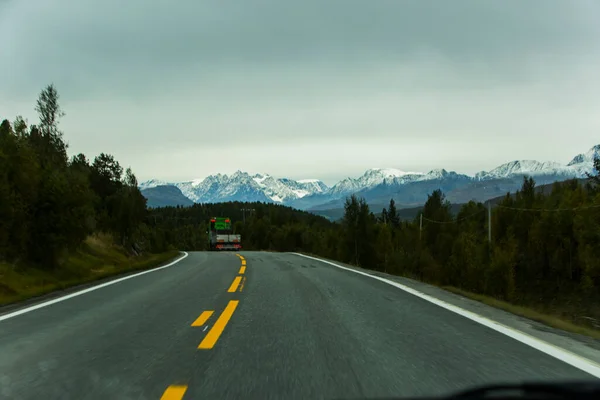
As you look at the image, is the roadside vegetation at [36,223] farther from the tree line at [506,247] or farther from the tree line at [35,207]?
the tree line at [506,247]

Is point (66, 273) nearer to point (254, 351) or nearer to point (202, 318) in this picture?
point (202, 318)

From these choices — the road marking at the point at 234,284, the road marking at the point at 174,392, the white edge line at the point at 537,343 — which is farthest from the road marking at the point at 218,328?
the white edge line at the point at 537,343

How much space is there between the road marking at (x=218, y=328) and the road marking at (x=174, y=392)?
1.39m

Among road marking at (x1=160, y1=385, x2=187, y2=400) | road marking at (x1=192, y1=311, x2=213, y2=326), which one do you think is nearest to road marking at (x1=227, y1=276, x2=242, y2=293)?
road marking at (x1=192, y1=311, x2=213, y2=326)

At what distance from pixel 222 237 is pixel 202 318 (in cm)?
5941

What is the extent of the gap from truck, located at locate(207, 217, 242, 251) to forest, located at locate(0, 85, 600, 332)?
7331 millimetres

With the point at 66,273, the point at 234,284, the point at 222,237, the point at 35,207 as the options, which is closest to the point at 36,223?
the point at 35,207

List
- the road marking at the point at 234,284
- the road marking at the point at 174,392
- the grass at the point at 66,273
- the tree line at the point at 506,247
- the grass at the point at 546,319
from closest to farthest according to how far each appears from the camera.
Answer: the road marking at the point at 174,392 → the grass at the point at 546,319 → the road marking at the point at 234,284 → the grass at the point at 66,273 → the tree line at the point at 506,247

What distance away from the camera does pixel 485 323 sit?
691 centimetres

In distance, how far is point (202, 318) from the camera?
7242 millimetres

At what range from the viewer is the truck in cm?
6550

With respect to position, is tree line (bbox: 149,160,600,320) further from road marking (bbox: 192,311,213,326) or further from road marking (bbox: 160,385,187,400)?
road marking (bbox: 160,385,187,400)

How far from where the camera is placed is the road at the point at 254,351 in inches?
160

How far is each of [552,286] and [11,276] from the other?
64217 mm
